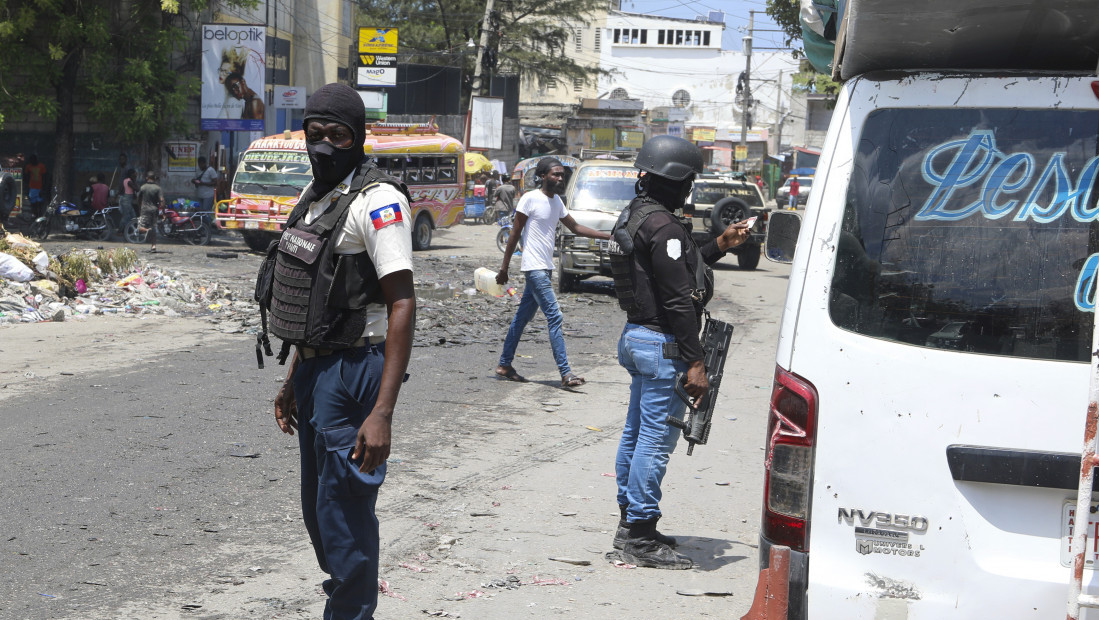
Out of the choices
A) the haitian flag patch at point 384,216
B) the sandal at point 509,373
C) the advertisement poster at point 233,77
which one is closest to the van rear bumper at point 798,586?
the haitian flag patch at point 384,216

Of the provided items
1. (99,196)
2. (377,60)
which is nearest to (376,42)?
(377,60)

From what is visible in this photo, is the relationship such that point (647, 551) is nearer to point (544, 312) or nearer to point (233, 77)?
point (544, 312)

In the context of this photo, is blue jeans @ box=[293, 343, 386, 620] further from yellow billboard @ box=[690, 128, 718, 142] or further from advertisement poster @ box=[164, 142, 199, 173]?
yellow billboard @ box=[690, 128, 718, 142]

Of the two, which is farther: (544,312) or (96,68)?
(96,68)

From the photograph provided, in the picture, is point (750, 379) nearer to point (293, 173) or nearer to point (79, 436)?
point (79, 436)

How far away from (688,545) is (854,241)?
2711mm

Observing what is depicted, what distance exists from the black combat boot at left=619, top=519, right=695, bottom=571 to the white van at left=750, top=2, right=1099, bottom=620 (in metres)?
1.94

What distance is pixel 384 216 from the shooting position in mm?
3176

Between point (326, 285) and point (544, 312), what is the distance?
224 inches

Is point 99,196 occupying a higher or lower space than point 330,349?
lower

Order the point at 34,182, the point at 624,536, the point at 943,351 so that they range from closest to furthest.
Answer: the point at 943,351
the point at 624,536
the point at 34,182

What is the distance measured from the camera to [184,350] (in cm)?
1003

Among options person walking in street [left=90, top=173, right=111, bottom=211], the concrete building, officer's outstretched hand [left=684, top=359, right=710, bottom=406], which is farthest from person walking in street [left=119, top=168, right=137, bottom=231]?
the concrete building

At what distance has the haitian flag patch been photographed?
10.4 ft
